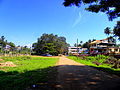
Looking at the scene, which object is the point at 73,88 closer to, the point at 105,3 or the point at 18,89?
A: the point at 18,89

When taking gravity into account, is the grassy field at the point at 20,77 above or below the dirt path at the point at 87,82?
above

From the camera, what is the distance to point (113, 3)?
274 inches

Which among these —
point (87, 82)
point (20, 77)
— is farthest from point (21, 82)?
point (87, 82)

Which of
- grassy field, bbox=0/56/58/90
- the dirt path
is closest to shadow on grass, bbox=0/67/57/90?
grassy field, bbox=0/56/58/90

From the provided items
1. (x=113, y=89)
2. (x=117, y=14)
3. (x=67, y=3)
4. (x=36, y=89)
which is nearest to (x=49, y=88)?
(x=36, y=89)

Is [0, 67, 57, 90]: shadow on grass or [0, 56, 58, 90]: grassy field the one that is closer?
[0, 67, 57, 90]: shadow on grass

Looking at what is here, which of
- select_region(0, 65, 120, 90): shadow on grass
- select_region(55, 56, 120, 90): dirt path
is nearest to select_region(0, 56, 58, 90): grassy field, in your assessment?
select_region(0, 65, 120, 90): shadow on grass

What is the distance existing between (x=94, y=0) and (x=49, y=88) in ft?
18.4

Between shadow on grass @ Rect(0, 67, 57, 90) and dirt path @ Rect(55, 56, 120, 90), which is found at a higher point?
shadow on grass @ Rect(0, 67, 57, 90)

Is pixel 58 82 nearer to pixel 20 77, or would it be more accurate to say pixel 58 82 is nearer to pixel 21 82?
pixel 21 82

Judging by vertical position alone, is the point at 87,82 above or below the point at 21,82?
below

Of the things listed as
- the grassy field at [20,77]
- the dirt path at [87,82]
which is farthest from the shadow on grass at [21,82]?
the dirt path at [87,82]

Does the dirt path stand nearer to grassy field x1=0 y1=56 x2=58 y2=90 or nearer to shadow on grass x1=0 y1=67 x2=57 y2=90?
shadow on grass x1=0 y1=67 x2=57 y2=90

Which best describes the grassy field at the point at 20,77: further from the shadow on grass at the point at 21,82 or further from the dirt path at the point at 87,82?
the dirt path at the point at 87,82
